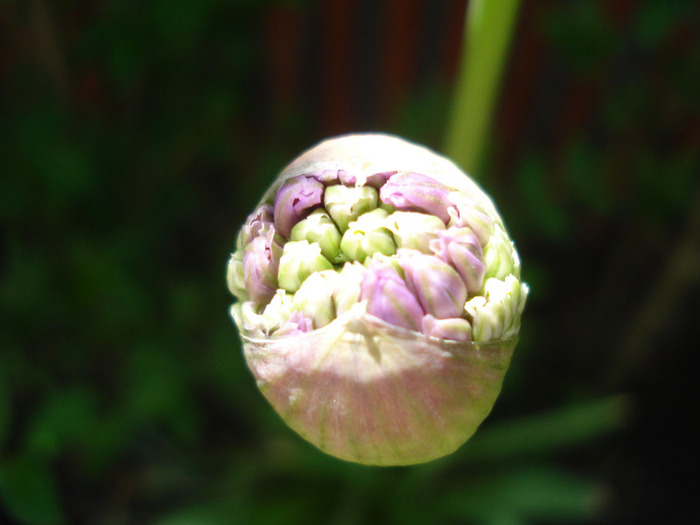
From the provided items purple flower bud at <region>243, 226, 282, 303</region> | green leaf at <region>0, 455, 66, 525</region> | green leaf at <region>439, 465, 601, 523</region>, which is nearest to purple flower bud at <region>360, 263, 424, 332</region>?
purple flower bud at <region>243, 226, 282, 303</region>

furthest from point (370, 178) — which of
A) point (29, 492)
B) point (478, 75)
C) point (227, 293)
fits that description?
point (227, 293)

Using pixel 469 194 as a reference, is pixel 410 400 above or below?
below

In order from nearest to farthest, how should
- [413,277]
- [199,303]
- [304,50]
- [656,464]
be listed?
[413,277]
[199,303]
[656,464]
[304,50]

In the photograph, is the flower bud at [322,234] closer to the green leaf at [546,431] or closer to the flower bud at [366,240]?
the flower bud at [366,240]

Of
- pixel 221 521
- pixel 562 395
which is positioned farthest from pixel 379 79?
pixel 221 521

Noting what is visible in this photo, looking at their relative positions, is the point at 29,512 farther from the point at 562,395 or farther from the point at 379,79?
Result: the point at 379,79

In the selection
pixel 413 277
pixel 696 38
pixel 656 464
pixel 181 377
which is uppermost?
pixel 696 38

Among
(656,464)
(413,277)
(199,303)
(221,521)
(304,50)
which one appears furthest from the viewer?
(304,50)

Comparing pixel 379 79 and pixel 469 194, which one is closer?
pixel 469 194

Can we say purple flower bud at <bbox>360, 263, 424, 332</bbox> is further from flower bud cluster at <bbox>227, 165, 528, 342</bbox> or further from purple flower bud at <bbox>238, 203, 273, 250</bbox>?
purple flower bud at <bbox>238, 203, 273, 250</bbox>
